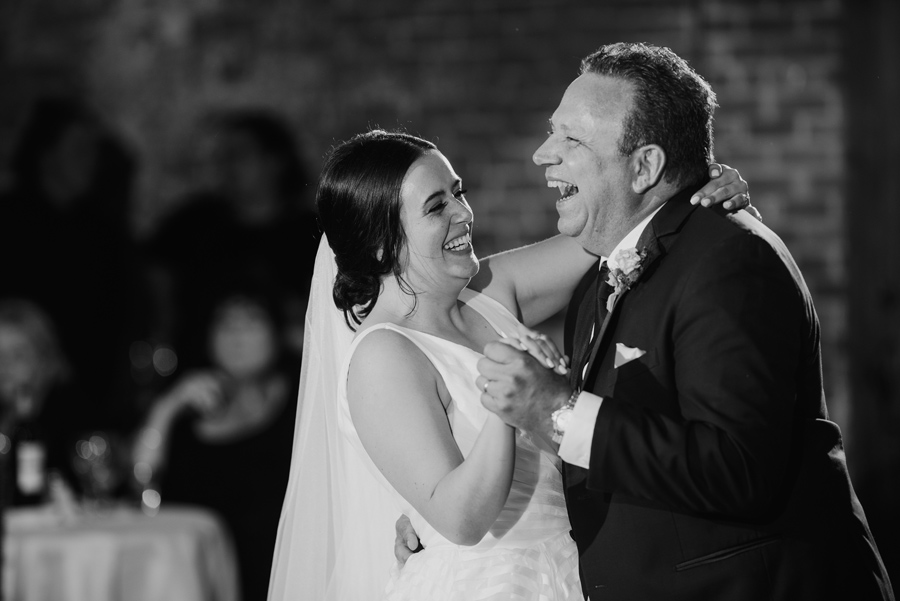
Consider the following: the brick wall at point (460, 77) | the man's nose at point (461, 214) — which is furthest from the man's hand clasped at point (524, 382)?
the brick wall at point (460, 77)

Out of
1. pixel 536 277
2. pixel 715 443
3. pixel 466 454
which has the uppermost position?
pixel 536 277

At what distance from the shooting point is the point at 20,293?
605 cm

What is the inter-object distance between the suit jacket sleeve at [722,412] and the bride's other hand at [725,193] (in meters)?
0.21

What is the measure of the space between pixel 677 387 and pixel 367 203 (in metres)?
0.90

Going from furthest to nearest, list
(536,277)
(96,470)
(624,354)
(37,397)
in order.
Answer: (37,397), (96,470), (536,277), (624,354)

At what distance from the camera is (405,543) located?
7.91ft

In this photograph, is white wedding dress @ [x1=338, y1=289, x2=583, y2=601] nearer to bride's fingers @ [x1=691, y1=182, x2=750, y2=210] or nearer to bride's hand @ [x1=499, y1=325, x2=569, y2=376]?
bride's hand @ [x1=499, y1=325, x2=569, y2=376]

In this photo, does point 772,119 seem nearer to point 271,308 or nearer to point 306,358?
point 271,308

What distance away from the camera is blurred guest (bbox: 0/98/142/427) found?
6090 mm

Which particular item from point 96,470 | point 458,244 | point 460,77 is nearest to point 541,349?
point 458,244

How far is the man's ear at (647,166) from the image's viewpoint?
82.7 inches

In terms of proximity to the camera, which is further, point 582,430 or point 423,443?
point 423,443

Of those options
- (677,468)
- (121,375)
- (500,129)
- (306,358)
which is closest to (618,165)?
(677,468)

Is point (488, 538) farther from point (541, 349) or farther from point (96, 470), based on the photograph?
point (96, 470)
